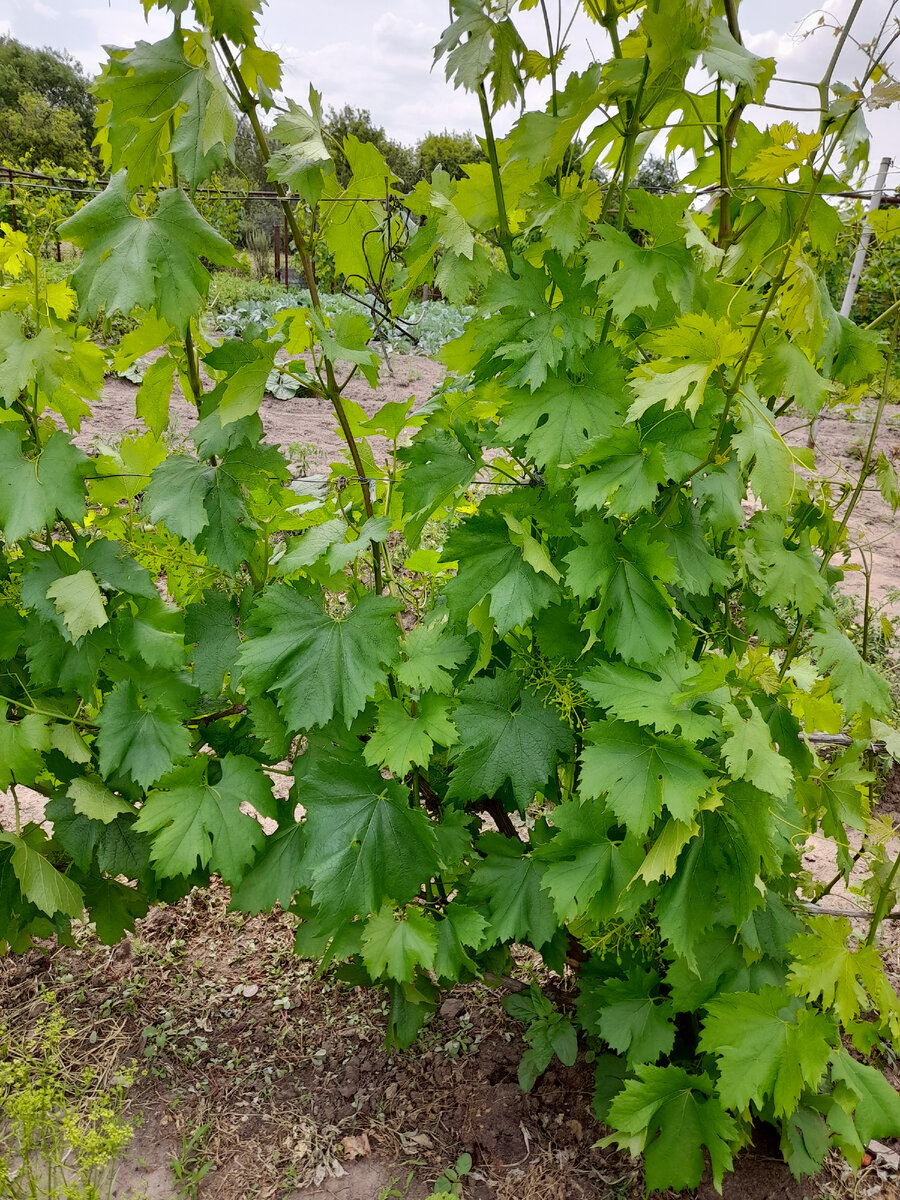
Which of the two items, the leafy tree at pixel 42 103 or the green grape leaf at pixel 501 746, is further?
the leafy tree at pixel 42 103

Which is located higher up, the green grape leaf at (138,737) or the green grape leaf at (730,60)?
the green grape leaf at (730,60)

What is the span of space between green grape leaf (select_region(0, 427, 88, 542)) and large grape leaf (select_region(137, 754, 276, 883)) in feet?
1.79

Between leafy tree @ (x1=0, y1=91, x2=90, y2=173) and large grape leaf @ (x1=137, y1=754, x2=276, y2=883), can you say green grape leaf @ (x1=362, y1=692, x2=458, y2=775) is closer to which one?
large grape leaf @ (x1=137, y1=754, x2=276, y2=883)

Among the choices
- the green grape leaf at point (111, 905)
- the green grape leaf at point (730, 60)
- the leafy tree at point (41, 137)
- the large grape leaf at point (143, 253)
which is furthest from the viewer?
the leafy tree at point (41, 137)

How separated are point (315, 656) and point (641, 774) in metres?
0.59

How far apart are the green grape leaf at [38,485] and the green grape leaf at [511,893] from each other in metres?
1.04

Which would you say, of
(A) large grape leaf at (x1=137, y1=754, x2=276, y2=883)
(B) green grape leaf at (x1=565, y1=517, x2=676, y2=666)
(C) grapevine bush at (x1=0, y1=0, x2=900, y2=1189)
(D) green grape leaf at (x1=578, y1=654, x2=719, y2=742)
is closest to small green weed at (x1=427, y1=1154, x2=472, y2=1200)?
(C) grapevine bush at (x1=0, y1=0, x2=900, y2=1189)

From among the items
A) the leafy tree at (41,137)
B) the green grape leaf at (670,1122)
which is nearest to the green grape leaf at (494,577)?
the green grape leaf at (670,1122)

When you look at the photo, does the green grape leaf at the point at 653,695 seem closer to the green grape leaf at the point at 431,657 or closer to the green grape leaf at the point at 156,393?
the green grape leaf at the point at 431,657

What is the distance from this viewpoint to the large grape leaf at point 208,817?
1.56m

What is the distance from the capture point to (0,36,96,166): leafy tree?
987 inches

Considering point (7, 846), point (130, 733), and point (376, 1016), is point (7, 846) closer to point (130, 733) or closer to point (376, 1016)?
point (130, 733)

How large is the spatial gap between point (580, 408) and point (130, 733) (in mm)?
1047

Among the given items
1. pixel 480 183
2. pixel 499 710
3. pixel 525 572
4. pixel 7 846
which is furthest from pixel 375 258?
pixel 7 846
